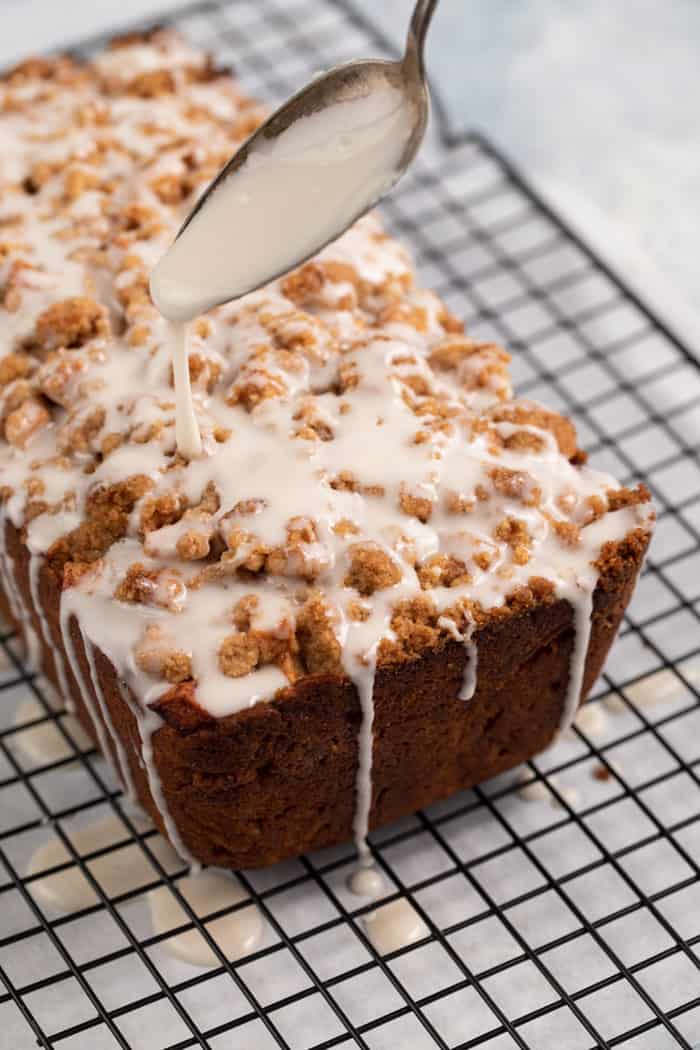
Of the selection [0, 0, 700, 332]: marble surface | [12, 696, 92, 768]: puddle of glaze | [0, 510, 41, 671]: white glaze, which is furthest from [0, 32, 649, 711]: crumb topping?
[0, 0, 700, 332]: marble surface

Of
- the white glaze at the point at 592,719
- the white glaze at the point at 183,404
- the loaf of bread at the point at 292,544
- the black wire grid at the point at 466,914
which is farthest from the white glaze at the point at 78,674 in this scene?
the white glaze at the point at 592,719

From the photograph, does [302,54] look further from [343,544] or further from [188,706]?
[188,706]

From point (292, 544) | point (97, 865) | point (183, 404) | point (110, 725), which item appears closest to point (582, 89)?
point (183, 404)

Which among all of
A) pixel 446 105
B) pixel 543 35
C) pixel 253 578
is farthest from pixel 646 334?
pixel 253 578

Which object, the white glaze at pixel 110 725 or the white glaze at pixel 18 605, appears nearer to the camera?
the white glaze at pixel 110 725

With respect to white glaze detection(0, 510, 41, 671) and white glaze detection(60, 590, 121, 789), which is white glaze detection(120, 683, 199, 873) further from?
white glaze detection(0, 510, 41, 671)

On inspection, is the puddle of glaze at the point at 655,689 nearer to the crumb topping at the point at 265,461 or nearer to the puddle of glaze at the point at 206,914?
the crumb topping at the point at 265,461

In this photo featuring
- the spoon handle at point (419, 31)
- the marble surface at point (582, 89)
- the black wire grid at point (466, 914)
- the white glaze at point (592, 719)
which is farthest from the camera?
the marble surface at point (582, 89)
